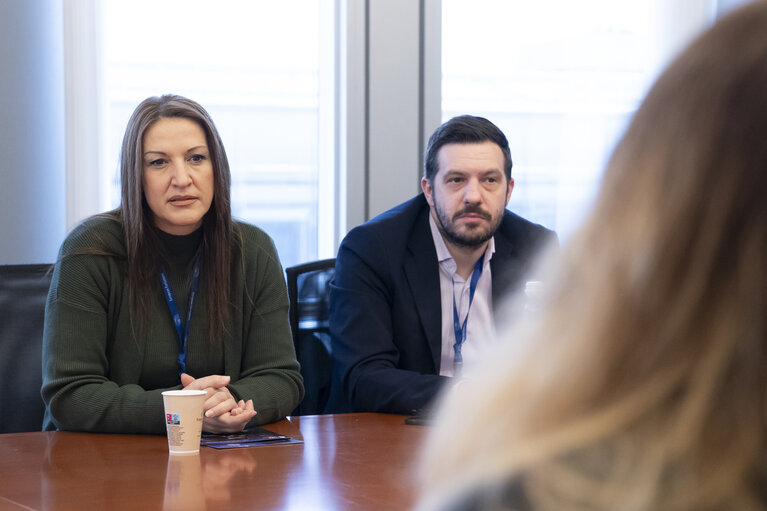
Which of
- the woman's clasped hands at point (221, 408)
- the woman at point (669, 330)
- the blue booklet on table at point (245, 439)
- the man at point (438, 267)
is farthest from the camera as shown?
the man at point (438, 267)

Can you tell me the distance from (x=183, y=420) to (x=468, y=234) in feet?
4.47

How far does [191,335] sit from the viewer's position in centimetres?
241

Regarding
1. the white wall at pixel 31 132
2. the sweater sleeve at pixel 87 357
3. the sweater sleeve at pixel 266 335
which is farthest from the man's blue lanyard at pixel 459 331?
the white wall at pixel 31 132

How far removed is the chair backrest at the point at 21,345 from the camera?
2.49 meters

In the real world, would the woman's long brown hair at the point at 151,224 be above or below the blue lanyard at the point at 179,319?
above

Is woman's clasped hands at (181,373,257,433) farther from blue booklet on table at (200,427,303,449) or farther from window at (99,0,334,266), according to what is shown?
window at (99,0,334,266)

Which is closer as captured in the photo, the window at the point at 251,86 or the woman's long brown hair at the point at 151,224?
the woman's long brown hair at the point at 151,224

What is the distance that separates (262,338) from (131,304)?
1.20ft

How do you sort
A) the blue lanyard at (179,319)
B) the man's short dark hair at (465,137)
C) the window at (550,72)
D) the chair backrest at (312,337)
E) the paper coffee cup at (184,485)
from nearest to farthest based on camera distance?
the paper coffee cup at (184,485) < the blue lanyard at (179,319) < the chair backrest at (312,337) < the man's short dark hair at (465,137) < the window at (550,72)

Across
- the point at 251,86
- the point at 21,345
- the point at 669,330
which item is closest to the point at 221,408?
the point at 21,345

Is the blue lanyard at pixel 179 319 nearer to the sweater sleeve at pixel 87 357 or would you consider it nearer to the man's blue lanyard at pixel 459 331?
the sweater sleeve at pixel 87 357

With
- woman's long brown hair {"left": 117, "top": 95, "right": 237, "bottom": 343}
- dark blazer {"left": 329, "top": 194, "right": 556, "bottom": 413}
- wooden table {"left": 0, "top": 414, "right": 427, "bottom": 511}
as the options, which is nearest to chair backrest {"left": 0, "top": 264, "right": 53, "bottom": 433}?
woman's long brown hair {"left": 117, "top": 95, "right": 237, "bottom": 343}

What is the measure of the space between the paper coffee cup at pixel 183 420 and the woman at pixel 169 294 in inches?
11.6

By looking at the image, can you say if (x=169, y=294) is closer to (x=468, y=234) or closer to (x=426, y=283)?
(x=426, y=283)
